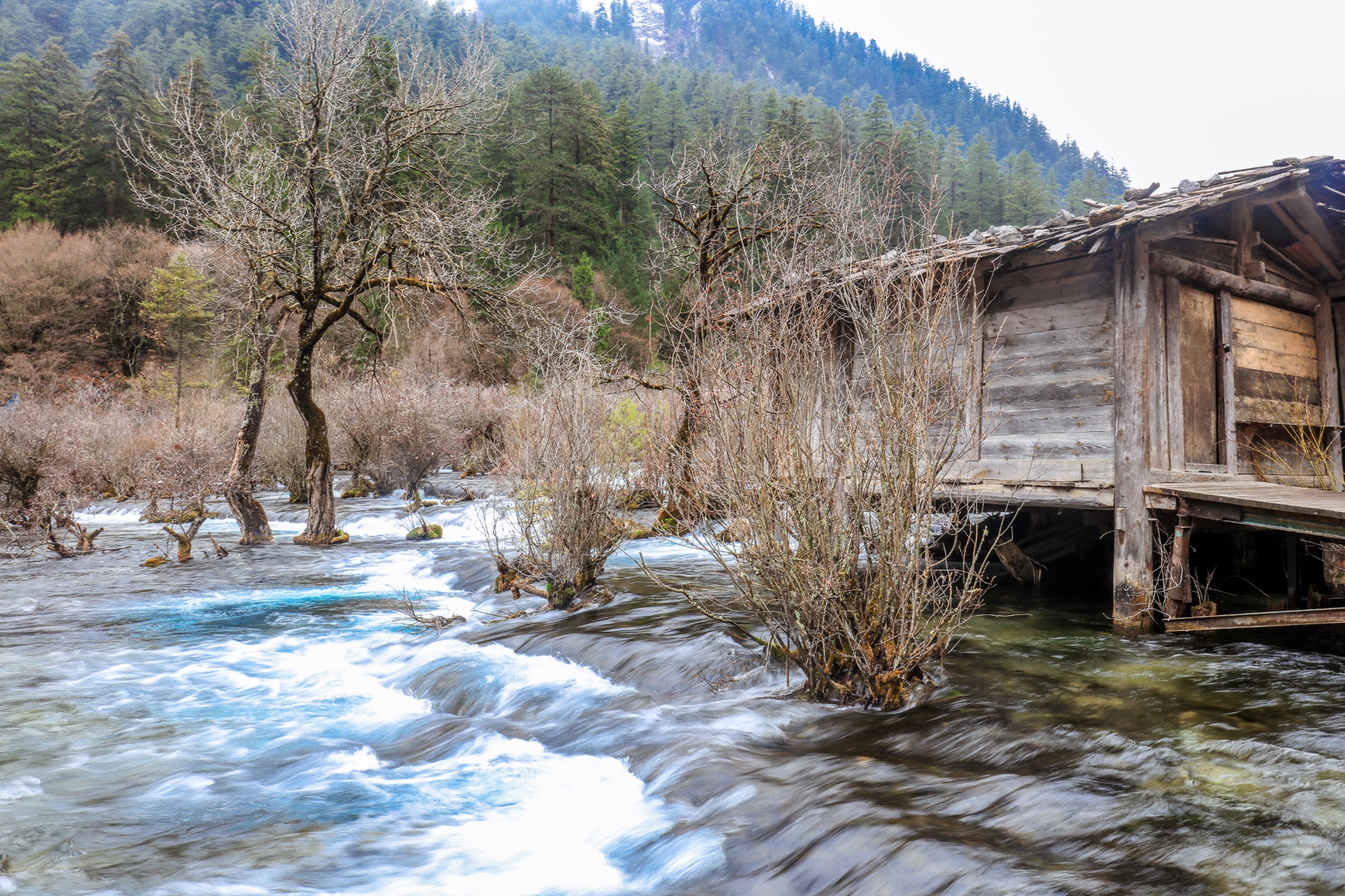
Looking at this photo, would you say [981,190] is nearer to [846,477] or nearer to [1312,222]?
[1312,222]

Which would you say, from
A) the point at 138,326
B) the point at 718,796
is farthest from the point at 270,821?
the point at 138,326

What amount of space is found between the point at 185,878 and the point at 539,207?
1667 inches

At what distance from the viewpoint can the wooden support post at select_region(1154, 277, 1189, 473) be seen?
26.4 ft

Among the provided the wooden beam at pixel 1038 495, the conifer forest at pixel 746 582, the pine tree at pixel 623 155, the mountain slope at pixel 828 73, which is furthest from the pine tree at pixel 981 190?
the mountain slope at pixel 828 73

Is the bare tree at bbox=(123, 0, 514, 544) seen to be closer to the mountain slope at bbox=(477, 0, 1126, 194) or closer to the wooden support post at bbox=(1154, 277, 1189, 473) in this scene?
the wooden support post at bbox=(1154, 277, 1189, 473)

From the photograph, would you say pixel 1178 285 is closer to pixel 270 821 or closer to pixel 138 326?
pixel 270 821

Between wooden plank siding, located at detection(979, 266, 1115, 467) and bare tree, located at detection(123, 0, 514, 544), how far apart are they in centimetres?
868

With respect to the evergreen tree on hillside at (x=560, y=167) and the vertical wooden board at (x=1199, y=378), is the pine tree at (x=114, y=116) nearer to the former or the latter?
the evergreen tree on hillside at (x=560, y=167)

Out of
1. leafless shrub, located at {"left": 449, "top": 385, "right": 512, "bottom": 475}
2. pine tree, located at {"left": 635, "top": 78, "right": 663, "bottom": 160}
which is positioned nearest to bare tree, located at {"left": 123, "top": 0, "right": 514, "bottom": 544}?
leafless shrub, located at {"left": 449, "top": 385, "right": 512, "bottom": 475}

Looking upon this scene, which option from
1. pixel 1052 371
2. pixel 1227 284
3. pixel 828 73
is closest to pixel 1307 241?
pixel 1227 284

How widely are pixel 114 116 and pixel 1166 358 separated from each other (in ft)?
163

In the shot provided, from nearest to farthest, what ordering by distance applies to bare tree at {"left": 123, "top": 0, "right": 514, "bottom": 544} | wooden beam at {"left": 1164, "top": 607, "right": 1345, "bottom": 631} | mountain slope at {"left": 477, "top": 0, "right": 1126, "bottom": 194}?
wooden beam at {"left": 1164, "top": 607, "right": 1345, "bottom": 631}
bare tree at {"left": 123, "top": 0, "right": 514, "bottom": 544}
mountain slope at {"left": 477, "top": 0, "right": 1126, "bottom": 194}

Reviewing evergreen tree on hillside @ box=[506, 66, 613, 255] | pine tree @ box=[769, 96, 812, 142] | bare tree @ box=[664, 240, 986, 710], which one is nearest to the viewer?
bare tree @ box=[664, 240, 986, 710]

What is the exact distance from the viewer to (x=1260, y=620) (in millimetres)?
6473
